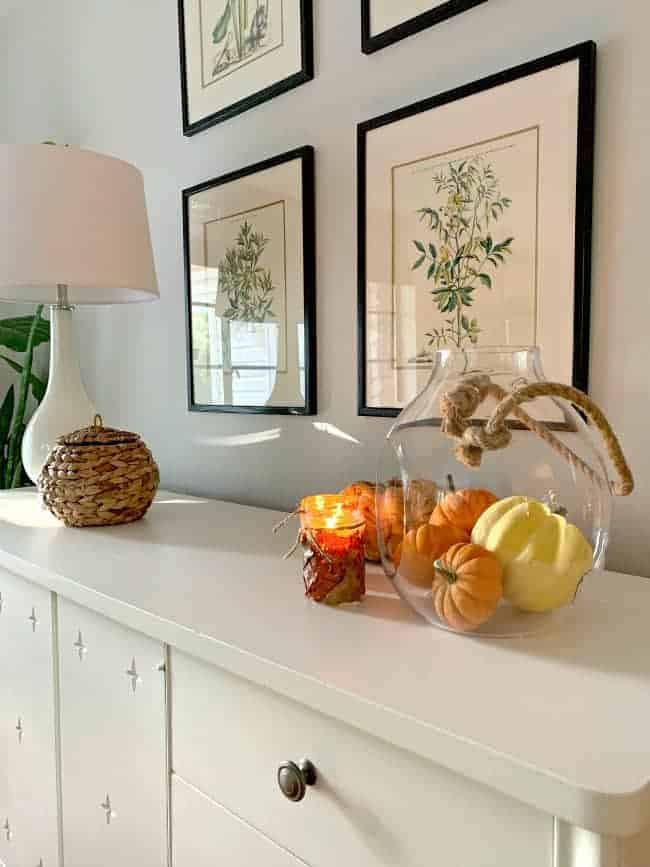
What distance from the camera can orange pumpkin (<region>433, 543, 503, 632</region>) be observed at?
24.5 inches

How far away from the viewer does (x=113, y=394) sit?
6.17 feet

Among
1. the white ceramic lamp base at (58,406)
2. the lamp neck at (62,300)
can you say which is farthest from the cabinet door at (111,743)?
the lamp neck at (62,300)

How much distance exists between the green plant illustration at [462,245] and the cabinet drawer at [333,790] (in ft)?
2.11

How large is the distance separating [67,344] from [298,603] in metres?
0.95

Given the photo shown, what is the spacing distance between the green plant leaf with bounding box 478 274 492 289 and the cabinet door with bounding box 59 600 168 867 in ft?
2.25

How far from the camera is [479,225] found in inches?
39.8

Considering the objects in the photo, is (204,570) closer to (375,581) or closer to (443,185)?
(375,581)

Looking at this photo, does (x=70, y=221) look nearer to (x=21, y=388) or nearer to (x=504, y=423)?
(x=21, y=388)

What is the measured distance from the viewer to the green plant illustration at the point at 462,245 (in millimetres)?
999

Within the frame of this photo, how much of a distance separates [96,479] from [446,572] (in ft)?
2.41

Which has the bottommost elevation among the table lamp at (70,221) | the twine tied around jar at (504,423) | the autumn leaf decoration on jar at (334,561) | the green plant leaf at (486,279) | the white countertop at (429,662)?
the white countertop at (429,662)

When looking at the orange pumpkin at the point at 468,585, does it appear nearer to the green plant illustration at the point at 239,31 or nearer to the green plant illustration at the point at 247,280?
the green plant illustration at the point at 247,280

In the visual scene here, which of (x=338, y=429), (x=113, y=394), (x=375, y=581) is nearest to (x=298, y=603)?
(x=375, y=581)

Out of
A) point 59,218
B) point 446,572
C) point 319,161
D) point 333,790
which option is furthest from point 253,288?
point 333,790
